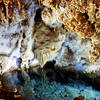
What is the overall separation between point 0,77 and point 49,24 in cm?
128

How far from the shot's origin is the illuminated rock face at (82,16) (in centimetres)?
292

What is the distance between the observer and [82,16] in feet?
10.1

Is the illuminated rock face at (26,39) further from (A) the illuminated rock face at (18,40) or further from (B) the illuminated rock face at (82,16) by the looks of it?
(B) the illuminated rock face at (82,16)

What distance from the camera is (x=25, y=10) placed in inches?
144

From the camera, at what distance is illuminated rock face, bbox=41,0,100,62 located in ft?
9.59

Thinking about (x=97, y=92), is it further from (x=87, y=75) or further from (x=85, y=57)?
(x=85, y=57)

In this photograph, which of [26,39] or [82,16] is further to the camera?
[26,39]

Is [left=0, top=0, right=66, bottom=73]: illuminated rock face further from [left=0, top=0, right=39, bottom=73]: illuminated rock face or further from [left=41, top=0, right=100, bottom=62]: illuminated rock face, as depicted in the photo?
[left=41, top=0, right=100, bottom=62]: illuminated rock face

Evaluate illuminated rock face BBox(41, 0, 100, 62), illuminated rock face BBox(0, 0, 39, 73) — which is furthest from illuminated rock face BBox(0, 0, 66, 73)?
illuminated rock face BBox(41, 0, 100, 62)

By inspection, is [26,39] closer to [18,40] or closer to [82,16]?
[18,40]

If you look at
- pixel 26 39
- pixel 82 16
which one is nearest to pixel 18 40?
pixel 26 39

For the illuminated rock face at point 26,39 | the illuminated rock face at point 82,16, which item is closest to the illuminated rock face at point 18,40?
the illuminated rock face at point 26,39

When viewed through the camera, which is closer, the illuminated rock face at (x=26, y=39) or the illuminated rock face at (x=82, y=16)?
the illuminated rock face at (x=82, y=16)

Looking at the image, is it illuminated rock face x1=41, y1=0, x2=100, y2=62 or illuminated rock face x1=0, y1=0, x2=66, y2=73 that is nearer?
illuminated rock face x1=41, y1=0, x2=100, y2=62
